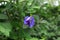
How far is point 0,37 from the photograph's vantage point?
65.9 inches

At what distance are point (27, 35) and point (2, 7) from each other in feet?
1.03

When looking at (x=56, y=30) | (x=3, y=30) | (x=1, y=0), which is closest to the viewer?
(x=3, y=30)

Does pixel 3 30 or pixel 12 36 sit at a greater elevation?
pixel 3 30

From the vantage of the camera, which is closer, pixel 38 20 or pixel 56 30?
pixel 38 20

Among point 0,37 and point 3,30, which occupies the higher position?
point 3,30

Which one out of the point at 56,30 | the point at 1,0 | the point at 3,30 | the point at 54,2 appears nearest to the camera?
the point at 3,30

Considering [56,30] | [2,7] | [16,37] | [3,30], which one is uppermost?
[2,7]

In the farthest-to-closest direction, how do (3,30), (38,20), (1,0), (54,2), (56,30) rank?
(54,2) < (56,30) < (38,20) < (1,0) < (3,30)

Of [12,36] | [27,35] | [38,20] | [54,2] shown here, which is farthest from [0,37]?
[54,2]

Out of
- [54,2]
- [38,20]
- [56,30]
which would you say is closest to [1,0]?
[38,20]

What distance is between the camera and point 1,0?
1.65 meters

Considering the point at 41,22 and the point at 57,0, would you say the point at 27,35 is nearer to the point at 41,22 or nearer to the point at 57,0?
the point at 41,22

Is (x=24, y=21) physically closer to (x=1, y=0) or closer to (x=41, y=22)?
(x=1, y=0)

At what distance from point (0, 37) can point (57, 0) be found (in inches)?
70.5
